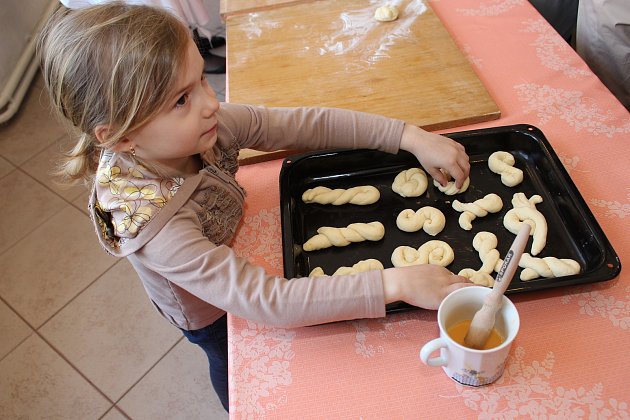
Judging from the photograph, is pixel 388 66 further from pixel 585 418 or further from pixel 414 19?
pixel 585 418

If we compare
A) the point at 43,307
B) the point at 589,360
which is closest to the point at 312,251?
the point at 589,360

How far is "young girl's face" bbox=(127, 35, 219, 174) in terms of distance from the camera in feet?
2.27

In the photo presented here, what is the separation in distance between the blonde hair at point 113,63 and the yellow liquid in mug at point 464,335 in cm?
48

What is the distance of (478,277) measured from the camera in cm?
73

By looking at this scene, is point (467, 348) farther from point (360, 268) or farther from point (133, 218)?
point (133, 218)

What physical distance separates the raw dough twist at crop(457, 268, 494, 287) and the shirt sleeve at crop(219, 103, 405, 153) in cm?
27

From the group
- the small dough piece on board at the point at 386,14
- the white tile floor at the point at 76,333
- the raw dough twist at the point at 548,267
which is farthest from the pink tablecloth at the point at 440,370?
the white tile floor at the point at 76,333

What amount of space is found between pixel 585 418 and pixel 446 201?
0.39 metres

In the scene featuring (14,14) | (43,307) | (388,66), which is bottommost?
(43,307)

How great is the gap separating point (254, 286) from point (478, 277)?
0.32 meters

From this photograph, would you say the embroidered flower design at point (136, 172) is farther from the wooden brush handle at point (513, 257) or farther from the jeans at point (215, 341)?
the wooden brush handle at point (513, 257)

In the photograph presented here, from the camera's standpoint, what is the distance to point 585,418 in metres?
0.60

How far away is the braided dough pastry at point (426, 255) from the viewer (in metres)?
0.77

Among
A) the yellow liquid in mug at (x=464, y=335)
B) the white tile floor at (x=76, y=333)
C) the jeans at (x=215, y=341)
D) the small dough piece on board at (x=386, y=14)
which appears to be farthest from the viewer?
the white tile floor at (x=76, y=333)
